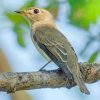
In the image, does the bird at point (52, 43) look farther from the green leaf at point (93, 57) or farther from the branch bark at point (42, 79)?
the green leaf at point (93, 57)

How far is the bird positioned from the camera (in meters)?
5.38

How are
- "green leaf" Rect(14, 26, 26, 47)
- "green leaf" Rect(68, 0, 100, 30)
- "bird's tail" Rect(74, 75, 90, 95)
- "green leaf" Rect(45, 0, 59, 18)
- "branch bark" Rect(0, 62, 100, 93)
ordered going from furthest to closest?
"green leaf" Rect(14, 26, 26, 47) < "green leaf" Rect(45, 0, 59, 18) < "green leaf" Rect(68, 0, 100, 30) < "bird's tail" Rect(74, 75, 90, 95) < "branch bark" Rect(0, 62, 100, 93)

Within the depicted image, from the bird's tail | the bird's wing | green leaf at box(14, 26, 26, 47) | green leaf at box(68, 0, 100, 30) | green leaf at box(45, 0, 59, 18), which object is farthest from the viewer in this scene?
green leaf at box(14, 26, 26, 47)

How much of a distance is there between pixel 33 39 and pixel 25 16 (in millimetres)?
749

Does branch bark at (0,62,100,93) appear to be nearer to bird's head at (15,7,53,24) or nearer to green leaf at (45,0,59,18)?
green leaf at (45,0,59,18)

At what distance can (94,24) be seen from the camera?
18.6 feet

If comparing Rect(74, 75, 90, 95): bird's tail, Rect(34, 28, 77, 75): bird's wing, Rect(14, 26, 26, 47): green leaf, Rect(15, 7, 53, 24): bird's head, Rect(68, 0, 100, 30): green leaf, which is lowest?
Rect(15, 7, 53, 24): bird's head

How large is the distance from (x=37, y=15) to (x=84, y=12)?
5.80 feet

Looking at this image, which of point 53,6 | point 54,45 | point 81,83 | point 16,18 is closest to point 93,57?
point 81,83

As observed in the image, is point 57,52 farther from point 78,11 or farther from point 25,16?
point 25,16

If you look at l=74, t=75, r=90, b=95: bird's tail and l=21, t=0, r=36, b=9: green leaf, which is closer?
l=74, t=75, r=90, b=95: bird's tail

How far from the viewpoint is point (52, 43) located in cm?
594

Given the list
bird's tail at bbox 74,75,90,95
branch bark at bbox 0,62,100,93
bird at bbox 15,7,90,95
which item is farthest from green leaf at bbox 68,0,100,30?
bird's tail at bbox 74,75,90,95

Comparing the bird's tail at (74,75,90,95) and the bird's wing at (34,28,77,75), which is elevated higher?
the bird's tail at (74,75,90,95)
